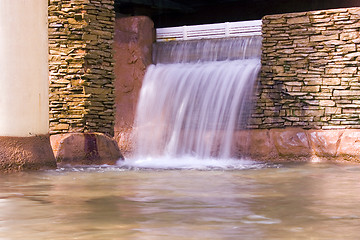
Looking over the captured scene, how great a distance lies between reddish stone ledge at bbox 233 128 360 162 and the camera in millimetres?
11828

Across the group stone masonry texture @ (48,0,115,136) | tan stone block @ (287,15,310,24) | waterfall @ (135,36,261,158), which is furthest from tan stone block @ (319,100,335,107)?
stone masonry texture @ (48,0,115,136)

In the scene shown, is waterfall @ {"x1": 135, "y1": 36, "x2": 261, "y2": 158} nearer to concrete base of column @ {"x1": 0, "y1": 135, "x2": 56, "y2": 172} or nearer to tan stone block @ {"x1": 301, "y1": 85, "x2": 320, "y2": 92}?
tan stone block @ {"x1": 301, "y1": 85, "x2": 320, "y2": 92}

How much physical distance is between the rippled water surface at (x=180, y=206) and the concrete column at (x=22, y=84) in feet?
2.03

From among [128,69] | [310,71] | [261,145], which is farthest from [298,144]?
[128,69]

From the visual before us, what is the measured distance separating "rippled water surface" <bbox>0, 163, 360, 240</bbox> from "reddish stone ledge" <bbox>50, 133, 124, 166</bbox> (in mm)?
2116

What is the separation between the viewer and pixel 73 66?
11773 millimetres

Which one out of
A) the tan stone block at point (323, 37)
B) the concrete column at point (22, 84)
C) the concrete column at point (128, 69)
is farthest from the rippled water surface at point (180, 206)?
the concrete column at point (128, 69)

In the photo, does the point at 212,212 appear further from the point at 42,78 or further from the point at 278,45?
the point at 278,45

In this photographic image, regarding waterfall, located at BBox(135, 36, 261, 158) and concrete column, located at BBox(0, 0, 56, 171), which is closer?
concrete column, located at BBox(0, 0, 56, 171)

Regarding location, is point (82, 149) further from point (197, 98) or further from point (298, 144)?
point (298, 144)

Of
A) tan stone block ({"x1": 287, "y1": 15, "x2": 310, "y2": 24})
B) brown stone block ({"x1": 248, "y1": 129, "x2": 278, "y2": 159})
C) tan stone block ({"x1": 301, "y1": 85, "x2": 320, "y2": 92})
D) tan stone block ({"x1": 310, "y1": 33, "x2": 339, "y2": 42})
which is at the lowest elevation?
brown stone block ({"x1": 248, "y1": 129, "x2": 278, "y2": 159})

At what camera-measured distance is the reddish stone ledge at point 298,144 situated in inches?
466

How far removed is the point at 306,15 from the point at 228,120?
8.31ft

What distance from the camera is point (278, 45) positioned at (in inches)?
504
